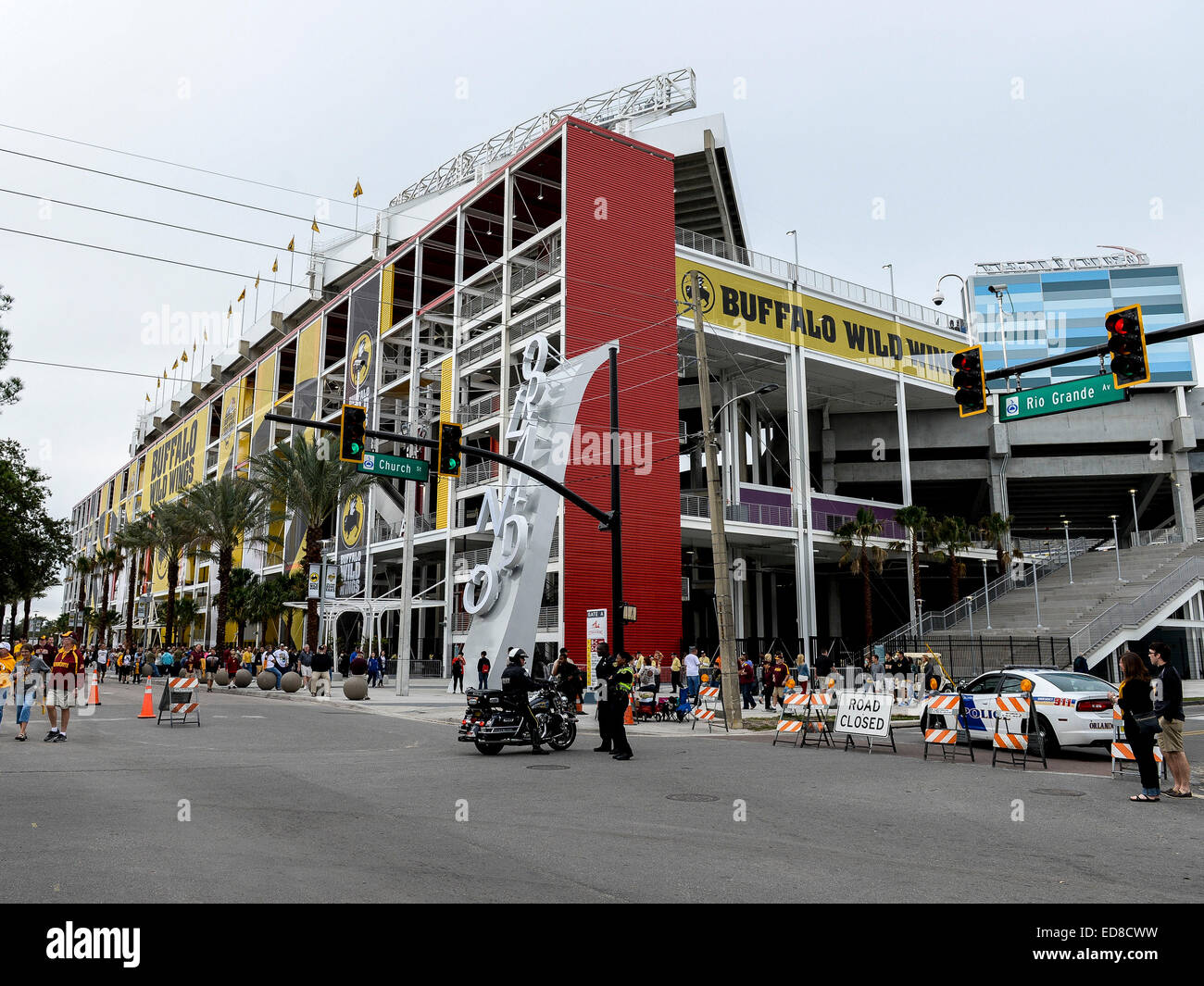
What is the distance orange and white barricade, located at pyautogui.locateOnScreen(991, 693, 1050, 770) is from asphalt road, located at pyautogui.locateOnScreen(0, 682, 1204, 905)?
1.48 ft

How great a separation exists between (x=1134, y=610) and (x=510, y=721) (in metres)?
30.2

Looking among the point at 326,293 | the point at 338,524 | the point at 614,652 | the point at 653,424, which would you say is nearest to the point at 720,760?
the point at 614,652

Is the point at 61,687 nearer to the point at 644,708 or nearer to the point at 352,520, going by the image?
the point at 644,708

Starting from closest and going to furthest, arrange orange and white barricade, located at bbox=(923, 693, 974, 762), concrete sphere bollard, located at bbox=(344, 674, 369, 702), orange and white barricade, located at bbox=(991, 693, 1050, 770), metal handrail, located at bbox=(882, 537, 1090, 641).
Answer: orange and white barricade, located at bbox=(991, 693, 1050, 770) → orange and white barricade, located at bbox=(923, 693, 974, 762) → concrete sphere bollard, located at bbox=(344, 674, 369, 702) → metal handrail, located at bbox=(882, 537, 1090, 641)

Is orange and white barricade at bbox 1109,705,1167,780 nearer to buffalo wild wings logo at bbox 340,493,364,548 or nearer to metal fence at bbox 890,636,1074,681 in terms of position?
metal fence at bbox 890,636,1074,681

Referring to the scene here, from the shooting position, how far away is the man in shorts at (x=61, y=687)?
51.9 feet

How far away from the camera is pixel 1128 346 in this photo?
13.1 meters

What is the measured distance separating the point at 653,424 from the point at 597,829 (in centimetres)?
3206

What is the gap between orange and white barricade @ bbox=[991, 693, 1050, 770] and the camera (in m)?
13.5

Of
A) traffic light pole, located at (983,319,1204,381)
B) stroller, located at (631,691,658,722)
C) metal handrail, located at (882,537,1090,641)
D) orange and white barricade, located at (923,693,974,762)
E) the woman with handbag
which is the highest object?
traffic light pole, located at (983,319,1204,381)

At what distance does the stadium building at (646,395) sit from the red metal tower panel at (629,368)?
11cm

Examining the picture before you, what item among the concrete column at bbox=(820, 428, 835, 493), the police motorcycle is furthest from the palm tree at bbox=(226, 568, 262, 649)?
the police motorcycle
